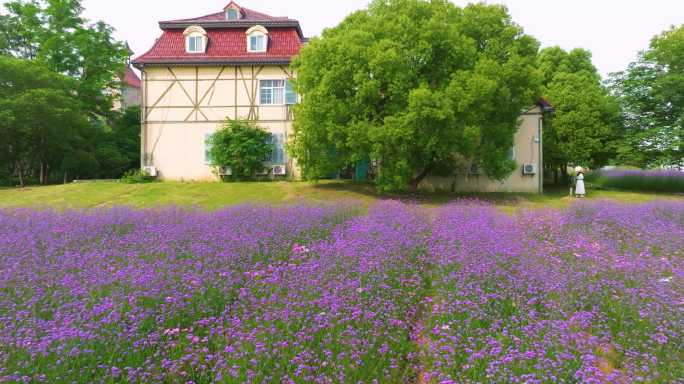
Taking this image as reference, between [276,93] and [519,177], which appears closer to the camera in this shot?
[519,177]

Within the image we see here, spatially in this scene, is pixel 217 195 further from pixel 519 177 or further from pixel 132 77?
pixel 132 77

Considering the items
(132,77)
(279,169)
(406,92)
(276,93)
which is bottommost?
(279,169)

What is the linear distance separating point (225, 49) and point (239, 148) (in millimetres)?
6546

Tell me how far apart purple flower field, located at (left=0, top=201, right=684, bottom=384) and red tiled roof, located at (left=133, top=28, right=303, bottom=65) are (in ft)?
59.7

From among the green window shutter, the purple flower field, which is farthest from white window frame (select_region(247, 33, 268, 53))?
the purple flower field

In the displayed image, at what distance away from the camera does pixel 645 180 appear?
2708 cm

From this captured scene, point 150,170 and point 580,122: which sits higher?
point 580,122

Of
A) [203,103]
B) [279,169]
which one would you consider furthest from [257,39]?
[279,169]

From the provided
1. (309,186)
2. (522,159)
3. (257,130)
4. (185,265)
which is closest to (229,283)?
(185,265)

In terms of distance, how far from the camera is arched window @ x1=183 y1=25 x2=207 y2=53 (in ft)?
83.0

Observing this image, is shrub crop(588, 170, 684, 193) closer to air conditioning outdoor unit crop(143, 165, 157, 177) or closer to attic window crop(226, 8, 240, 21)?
attic window crop(226, 8, 240, 21)

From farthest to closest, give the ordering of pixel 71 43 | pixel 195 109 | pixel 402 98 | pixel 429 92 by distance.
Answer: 1. pixel 71 43
2. pixel 195 109
3. pixel 402 98
4. pixel 429 92

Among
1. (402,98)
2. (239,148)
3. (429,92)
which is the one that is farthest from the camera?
(239,148)

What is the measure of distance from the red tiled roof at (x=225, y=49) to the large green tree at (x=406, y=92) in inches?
185
